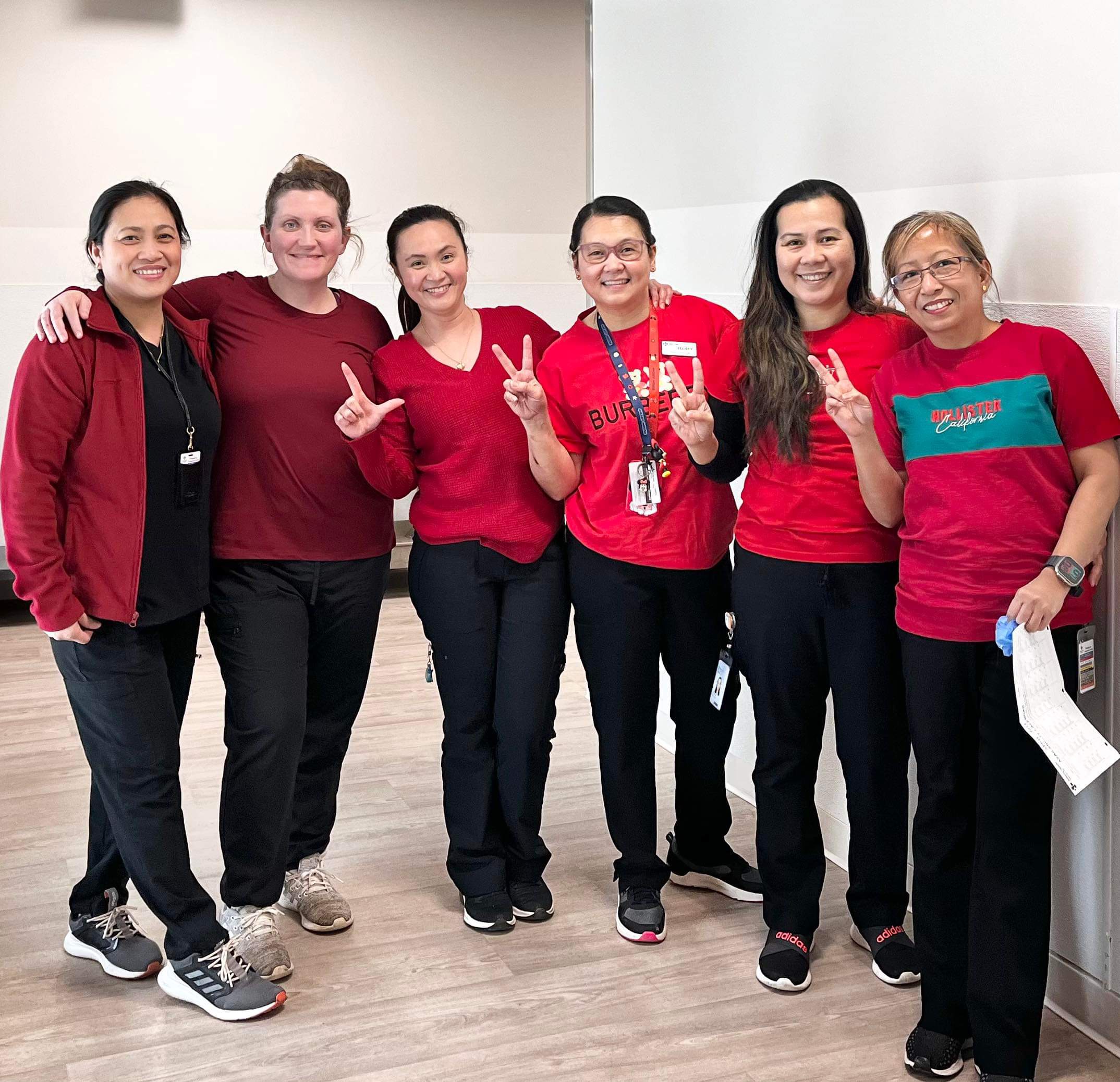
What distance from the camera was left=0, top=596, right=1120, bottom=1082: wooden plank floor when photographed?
7.99 feet

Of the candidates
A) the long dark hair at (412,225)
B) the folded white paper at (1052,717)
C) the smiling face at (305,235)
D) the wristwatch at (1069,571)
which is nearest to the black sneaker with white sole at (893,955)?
the folded white paper at (1052,717)

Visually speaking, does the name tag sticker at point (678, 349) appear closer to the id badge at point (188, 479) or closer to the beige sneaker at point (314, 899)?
the id badge at point (188, 479)

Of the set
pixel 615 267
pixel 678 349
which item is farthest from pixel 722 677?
pixel 615 267

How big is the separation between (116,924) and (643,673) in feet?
4.43

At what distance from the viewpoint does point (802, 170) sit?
3.27 metres

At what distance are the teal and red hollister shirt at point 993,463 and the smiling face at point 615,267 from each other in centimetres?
67

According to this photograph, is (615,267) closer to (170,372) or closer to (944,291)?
(944,291)

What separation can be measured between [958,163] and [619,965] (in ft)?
6.40

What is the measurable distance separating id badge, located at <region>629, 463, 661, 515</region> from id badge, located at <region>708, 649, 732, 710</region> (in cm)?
40

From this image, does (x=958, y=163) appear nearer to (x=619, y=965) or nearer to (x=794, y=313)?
(x=794, y=313)

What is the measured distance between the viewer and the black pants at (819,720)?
8.39 ft

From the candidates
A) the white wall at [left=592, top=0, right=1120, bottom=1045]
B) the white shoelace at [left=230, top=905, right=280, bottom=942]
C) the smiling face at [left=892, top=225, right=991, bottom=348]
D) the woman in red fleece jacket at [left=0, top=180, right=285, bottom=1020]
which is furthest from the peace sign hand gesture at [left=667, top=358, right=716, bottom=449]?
the white shoelace at [left=230, top=905, right=280, bottom=942]

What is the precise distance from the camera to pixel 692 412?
254 centimetres

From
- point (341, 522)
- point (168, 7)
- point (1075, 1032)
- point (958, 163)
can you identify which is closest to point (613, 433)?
point (341, 522)
